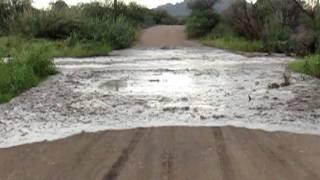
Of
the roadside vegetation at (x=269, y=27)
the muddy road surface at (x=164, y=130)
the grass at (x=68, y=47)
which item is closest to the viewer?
the muddy road surface at (x=164, y=130)

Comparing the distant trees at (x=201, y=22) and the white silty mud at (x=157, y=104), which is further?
the distant trees at (x=201, y=22)

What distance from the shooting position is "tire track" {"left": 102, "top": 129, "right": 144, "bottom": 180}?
23.6 ft

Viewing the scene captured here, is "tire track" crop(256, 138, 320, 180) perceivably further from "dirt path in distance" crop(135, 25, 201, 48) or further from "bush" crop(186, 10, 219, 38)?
"bush" crop(186, 10, 219, 38)

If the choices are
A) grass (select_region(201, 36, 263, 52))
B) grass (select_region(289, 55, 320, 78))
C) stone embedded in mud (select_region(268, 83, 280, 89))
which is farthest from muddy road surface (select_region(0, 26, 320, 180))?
grass (select_region(201, 36, 263, 52))

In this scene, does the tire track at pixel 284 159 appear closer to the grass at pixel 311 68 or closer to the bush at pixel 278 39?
the grass at pixel 311 68

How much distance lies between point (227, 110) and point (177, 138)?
283cm

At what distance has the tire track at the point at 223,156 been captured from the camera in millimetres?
7164

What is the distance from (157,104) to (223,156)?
4841mm

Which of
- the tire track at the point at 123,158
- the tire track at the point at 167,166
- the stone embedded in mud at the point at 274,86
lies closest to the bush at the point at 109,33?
the stone embedded in mud at the point at 274,86

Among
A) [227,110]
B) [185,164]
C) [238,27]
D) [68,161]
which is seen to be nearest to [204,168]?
[185,164]

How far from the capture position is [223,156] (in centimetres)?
804

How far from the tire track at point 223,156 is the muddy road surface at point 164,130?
11mm

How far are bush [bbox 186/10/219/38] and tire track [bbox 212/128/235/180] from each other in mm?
42754

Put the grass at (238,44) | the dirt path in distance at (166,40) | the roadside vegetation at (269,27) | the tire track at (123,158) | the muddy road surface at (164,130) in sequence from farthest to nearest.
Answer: the dirt path in distance at (166,40)
the grass at (238,44)
the roadside vegetation at (269,27)
the muddy road surface at (164,130)
the tire track at (123,158)
